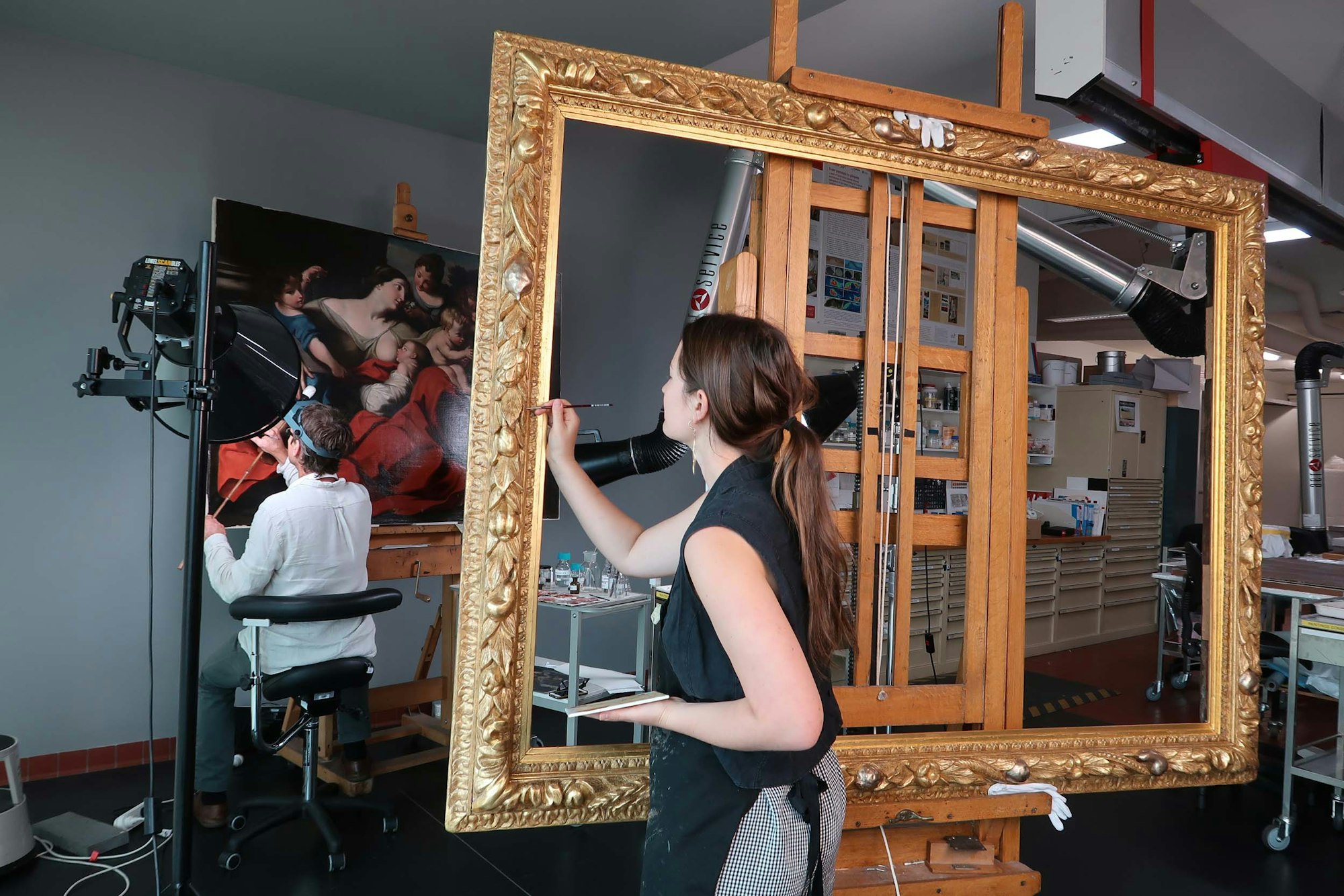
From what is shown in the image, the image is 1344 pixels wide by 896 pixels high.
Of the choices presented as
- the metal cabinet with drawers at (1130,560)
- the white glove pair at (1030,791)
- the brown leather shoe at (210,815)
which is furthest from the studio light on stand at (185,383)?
the metal cabinet with drawers at (1130,560)

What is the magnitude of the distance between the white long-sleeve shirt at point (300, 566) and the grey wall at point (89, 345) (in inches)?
33.1

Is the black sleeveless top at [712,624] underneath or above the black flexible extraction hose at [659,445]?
underneath

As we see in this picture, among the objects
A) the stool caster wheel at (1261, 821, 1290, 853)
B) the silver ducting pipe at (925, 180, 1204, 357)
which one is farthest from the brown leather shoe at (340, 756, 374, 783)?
the stool caster wheel at (1261, 821, 1290, 853)

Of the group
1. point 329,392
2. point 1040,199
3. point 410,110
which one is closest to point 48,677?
point 329,392

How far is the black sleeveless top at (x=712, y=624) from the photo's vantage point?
44.4 inches

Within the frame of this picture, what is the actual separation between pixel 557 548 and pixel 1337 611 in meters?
3.27

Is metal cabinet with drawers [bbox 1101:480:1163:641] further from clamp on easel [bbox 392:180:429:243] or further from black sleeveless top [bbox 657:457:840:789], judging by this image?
clamp on easel [bbox 392:180:429:243]

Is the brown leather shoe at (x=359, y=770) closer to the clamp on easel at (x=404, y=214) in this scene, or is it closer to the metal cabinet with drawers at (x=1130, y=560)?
the clamp on easel at (x=404, y=214)

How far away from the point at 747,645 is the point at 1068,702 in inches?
53.3

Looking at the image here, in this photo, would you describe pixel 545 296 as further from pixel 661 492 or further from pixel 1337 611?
pixel 1337 611

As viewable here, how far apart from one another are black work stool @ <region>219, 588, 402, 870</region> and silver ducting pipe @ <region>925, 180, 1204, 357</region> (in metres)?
2.30

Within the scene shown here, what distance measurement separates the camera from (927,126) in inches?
66.2

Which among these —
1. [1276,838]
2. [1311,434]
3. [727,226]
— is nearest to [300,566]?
[727,226]

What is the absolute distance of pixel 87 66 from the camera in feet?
11.4
